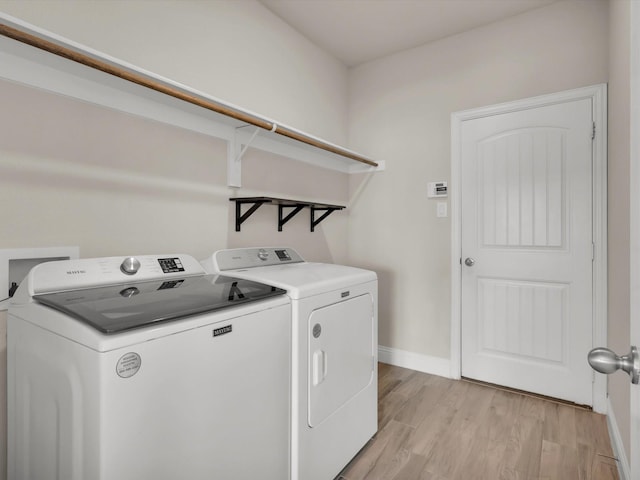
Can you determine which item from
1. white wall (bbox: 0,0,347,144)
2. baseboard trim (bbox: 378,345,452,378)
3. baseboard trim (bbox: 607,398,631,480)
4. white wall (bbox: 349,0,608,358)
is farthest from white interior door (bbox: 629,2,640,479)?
baseboard trim (bbox: 378,345,452,378)

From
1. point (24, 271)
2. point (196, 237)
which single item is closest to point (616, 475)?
point (196, 237)

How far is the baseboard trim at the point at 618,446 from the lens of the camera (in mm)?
1510

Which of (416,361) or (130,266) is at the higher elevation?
(130,266)

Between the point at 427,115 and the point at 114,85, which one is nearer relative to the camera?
the point at 114,85

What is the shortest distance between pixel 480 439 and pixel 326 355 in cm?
110

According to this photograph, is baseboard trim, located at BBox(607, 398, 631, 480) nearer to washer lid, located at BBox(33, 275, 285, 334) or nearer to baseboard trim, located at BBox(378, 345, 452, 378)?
baseboard trim, located at BBox(378, 345, 452, 378)

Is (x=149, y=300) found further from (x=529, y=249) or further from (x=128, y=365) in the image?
(x=529, y=249)

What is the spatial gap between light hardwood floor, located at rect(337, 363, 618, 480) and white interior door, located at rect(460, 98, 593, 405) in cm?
22

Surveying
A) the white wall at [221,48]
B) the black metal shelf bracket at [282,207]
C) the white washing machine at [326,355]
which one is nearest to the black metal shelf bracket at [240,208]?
the black metal shelf bracket at [282,207]

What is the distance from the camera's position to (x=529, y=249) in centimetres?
237

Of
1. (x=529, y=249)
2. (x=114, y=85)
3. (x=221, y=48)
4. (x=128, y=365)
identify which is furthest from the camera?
(x=529, y=249)

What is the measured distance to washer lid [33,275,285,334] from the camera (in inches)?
34.9

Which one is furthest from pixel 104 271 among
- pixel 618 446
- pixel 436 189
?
pixel 618 446

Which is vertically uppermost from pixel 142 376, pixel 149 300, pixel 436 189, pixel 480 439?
pixel 436 189
